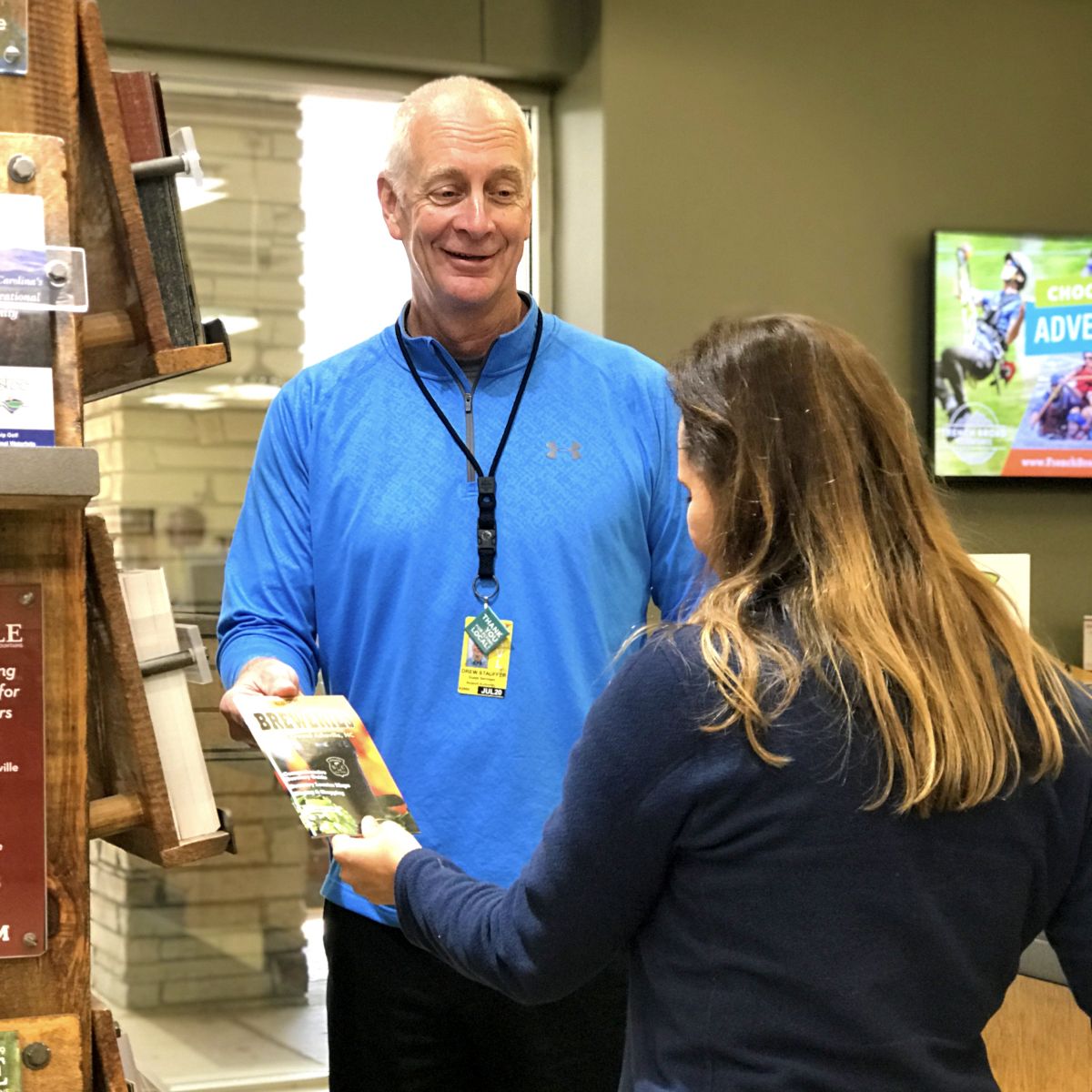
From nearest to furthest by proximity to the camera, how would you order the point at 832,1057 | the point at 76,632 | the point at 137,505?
the point at 832,1057, the point at 76,632, the point at 137,505

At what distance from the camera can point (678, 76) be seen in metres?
3.74

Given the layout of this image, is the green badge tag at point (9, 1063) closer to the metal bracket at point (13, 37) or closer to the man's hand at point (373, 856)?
the man's hand at point (373, 856)

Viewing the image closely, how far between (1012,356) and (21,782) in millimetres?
3339

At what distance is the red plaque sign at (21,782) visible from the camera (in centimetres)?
124

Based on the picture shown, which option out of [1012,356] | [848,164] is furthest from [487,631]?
[1012,356]

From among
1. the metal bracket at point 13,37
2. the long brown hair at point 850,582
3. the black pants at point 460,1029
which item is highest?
the metal bracket at point 13,37

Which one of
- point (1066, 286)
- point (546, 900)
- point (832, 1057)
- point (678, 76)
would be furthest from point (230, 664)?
point (1066, 286)

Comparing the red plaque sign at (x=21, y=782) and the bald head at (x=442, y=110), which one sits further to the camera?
the bald head at (x=442, y=110)

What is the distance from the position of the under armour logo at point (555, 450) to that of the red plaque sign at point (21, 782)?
858 mm

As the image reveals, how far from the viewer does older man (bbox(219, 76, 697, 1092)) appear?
1854 mm

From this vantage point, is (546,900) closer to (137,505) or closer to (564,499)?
(564,499)

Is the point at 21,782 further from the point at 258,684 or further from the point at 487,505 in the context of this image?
the point at 487,505

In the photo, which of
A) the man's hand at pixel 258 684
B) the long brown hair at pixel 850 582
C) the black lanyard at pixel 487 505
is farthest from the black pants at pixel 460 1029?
the long brown hair at pixel 850 582

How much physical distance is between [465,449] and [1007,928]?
0.99 meters
